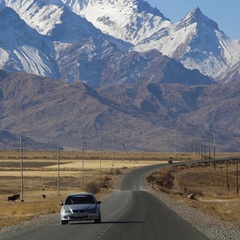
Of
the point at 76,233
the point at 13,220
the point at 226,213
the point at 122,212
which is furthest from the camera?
the point at 226,213

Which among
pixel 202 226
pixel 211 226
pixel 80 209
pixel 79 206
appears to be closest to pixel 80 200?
pixel 79 206

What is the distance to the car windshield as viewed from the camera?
45438mm

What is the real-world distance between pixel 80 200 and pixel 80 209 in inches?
52.2

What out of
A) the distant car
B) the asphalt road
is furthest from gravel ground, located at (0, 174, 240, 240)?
the distant car

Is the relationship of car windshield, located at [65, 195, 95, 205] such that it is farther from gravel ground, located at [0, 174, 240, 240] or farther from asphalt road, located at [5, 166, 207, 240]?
gravel ground, located at [0, 174, 240, 240]

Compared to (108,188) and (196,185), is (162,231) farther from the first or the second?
(196,185)

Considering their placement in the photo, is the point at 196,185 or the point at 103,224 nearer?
the point at 103,224

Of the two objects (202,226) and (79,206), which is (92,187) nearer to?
(202,226)

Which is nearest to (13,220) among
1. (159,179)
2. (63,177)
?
(159,179)

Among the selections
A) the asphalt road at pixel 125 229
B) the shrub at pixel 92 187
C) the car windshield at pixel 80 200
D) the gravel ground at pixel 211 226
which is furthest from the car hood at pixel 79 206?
the shrub at pixel 92 187

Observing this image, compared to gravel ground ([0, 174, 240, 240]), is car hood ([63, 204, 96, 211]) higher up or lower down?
higher up

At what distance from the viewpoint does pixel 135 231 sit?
4009cm

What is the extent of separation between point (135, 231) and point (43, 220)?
13969 mm

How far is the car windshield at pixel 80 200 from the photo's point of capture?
4544cm
